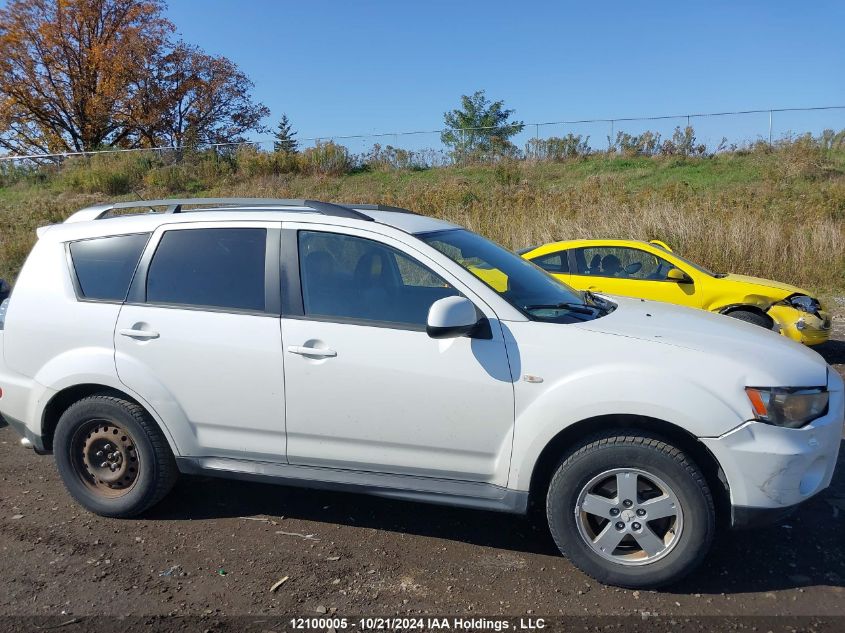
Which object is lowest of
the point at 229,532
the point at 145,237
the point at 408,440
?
the point at 229,532

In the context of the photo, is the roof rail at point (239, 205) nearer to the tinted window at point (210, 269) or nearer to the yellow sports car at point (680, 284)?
the tinted window at point (210, 269)

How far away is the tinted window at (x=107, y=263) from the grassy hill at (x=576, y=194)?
41.1 feet

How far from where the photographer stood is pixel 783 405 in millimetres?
3275

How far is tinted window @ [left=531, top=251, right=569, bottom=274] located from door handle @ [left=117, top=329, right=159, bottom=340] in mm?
6320

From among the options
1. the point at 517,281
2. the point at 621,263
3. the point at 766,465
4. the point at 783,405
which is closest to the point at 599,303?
the point at 517,281

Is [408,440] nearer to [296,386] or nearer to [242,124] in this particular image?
[296,386]

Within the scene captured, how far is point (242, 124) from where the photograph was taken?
4269cm

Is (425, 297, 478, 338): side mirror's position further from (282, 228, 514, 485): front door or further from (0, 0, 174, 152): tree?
(0, 0, 174, 152): tree

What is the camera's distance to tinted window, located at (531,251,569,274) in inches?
374

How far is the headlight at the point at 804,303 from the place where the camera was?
8530 mm

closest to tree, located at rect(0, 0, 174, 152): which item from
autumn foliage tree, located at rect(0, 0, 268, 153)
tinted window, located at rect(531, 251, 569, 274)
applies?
autumn foliage tree, located at rect(0, 0, 268, 153)

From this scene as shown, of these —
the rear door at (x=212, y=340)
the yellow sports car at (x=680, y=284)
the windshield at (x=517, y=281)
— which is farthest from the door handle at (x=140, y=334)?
the yellow sports car at (x=680, y=284)

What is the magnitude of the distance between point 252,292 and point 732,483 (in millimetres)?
2591

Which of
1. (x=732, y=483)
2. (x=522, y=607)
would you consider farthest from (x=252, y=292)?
(x=732, y=483)
